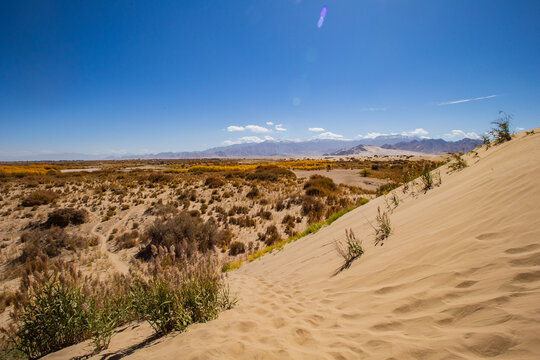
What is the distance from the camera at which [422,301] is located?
6.81 ft

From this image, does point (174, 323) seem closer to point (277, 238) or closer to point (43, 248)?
point (277, 238)

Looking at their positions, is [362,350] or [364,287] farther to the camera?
[364,287]

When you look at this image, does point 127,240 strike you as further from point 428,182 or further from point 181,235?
point 428,182

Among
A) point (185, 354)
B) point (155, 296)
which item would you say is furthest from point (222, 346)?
point (155, 296)

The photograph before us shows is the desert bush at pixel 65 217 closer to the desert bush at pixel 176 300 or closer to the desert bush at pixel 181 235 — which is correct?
the desert bush at pixel 181 235

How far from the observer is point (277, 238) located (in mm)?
9992

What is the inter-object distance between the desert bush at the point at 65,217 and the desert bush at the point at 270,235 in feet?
35.3

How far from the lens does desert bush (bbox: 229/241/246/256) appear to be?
911 cm

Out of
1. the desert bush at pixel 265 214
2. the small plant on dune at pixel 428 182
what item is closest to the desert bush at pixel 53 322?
the small plant on dune at pixel 428 182

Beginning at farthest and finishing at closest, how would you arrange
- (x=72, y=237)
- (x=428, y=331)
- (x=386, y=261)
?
(x=72, y=237), (x=386, y=261), (x=428, y=331)

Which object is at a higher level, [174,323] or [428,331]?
[428,331]

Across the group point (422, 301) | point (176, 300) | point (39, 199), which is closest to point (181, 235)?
point (176, 300)

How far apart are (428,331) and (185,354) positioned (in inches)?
85.8

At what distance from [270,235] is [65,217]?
Answer: 38.0 feet
